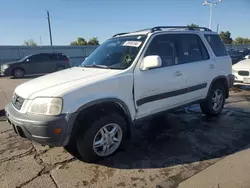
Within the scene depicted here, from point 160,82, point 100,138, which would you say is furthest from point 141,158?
point 160,82


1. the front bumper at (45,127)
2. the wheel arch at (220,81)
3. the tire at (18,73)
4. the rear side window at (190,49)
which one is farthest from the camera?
the tire at (18,73)

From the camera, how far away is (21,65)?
1544 centimetres

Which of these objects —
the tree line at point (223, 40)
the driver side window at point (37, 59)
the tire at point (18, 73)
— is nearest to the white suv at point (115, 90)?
the tire at point (18, 73)

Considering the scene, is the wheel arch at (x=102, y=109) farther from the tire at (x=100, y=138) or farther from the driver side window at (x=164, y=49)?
the driver side window at (x=164, y=49)

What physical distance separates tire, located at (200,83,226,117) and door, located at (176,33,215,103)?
0.85ft

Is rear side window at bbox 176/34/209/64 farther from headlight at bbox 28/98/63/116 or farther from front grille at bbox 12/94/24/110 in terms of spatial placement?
front grille at bbox 12/94/24/110

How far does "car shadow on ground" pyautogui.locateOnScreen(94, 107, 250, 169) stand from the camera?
3304 millimetres

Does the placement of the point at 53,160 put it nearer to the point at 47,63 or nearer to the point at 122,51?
the point at 122,51

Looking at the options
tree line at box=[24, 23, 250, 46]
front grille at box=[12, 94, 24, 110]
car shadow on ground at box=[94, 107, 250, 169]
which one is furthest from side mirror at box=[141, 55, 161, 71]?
tree line at box=[24, 23, 250, 46]

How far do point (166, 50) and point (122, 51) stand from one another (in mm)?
802

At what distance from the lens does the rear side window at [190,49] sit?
13.6 ft

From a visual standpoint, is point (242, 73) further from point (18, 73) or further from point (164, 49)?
point (18, 73)

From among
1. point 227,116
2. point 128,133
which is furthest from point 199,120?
point 128,133

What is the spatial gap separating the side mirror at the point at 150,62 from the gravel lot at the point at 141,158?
135 cm
